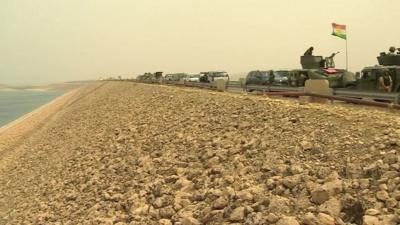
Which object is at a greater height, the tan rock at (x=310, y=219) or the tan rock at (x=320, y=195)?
the tan rock at (x=320, y=195)

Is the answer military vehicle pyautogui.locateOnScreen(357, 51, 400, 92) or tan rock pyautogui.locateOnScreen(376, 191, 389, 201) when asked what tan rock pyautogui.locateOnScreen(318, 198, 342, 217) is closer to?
tan rock pyautogui.locateOnScreen(376, 191, 389, 201)

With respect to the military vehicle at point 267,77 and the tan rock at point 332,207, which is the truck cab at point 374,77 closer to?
the military vehicle at point 267,77

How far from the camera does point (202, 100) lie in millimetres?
22797

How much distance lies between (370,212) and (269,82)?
2872cm

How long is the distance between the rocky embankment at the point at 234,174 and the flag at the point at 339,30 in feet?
52.3

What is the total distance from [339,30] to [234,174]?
83.2ft

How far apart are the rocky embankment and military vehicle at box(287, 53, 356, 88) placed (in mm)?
9651

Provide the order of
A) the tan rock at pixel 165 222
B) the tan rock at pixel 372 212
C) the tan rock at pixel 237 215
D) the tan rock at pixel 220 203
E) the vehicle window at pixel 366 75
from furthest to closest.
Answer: the vehicle window at pixel 366 75 → the tan rock at pixel 165 222 → the tan rock at pixel 220 203 → the tan rock at pixel 237 215 → the tan rock at pixel 372 212

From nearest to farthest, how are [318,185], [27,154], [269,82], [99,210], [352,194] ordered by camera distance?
[352,194] < [318,185] < [99,210] < [27,154] < [269,82]

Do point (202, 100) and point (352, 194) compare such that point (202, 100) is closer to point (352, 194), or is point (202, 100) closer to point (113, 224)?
point (113, 224)

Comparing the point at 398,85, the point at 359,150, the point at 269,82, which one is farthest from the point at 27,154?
the point at 359,150

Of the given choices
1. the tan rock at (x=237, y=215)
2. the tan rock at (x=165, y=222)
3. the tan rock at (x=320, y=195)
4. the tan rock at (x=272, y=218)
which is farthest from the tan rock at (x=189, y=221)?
the tan rock at (x=320, y=195)

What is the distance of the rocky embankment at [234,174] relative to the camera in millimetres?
Result: 8039

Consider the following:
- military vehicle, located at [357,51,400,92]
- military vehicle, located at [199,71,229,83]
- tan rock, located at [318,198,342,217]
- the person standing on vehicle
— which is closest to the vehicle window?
military vehicle, located at [357,51,400,92]
